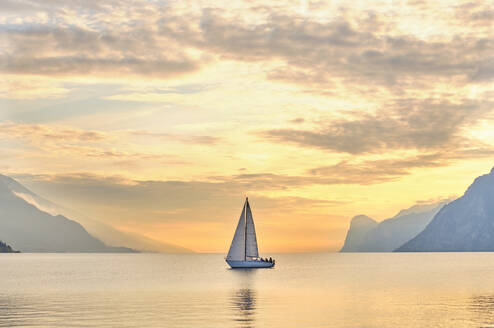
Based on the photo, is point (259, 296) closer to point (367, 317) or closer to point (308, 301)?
point (308, 301)

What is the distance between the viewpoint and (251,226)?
182250mm

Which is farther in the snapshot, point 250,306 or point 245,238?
point 245,238

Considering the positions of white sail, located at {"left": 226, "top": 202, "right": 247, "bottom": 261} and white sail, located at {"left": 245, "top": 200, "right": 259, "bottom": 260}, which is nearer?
white sail, located at {"left": 245, "top": 200, "right": 259, "bottom": 260}

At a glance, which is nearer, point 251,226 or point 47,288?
point 47,288

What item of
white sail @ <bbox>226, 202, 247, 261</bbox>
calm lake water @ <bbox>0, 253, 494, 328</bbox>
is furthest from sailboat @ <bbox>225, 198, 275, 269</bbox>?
calm lake water @ <bbox>0, 253, 494, 328</bbox>

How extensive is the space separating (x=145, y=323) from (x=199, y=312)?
41.5 ft

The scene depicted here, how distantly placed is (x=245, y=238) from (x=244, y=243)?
243cm

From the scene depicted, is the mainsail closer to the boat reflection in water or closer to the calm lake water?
the calm lake water

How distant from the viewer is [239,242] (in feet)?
607

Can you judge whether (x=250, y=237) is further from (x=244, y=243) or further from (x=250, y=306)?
(x=250, y=306)

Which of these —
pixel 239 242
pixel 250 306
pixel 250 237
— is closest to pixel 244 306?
pixel 250 306

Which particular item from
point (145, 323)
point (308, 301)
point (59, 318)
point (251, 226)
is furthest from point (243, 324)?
point (251, 226)

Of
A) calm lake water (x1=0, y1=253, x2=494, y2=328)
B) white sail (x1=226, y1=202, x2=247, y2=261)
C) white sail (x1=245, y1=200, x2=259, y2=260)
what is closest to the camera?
calm lake water (x1=0, y1=253, x2=494, y2=328)

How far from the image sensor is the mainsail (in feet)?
595
